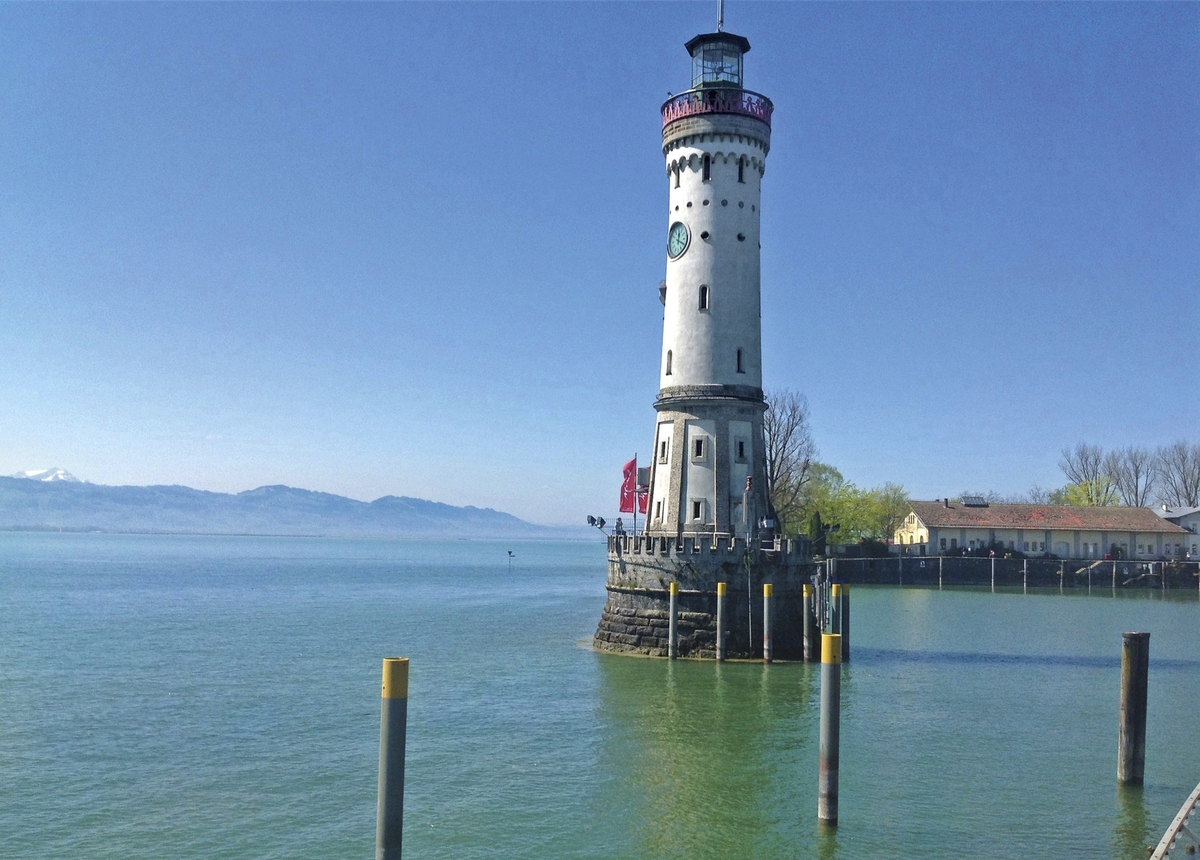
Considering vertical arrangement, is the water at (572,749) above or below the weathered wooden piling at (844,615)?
below

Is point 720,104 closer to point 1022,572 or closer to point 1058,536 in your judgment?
point 1022,572

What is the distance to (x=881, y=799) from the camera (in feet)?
68.4

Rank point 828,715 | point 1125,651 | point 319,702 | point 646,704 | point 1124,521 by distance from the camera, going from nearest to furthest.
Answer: point 828,715 < point 1125,651 < point 646,704 < point 319,702 < point 1124,521

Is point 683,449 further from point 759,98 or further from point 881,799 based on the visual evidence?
point 881,799

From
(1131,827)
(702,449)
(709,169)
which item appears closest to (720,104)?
(709,169)

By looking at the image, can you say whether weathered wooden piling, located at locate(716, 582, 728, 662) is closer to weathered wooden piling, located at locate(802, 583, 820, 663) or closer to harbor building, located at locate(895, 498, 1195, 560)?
weathered wooden piling, located at locate(802, 583, 820, 663)

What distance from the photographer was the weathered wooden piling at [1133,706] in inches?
761

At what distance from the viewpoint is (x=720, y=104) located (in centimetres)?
3969

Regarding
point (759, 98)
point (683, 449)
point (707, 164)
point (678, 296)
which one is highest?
point (759, 98)

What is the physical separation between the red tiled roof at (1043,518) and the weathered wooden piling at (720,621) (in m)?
70.2

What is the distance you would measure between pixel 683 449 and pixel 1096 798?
2125 centimetres

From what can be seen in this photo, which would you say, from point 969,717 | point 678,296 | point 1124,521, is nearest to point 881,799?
point 969,717

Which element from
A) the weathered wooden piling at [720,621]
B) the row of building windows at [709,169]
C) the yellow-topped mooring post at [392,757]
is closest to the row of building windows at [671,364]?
the row of building windows at [709,169]

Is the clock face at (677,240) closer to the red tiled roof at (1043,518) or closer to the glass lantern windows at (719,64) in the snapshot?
the glass lantern windows at (719,64)
